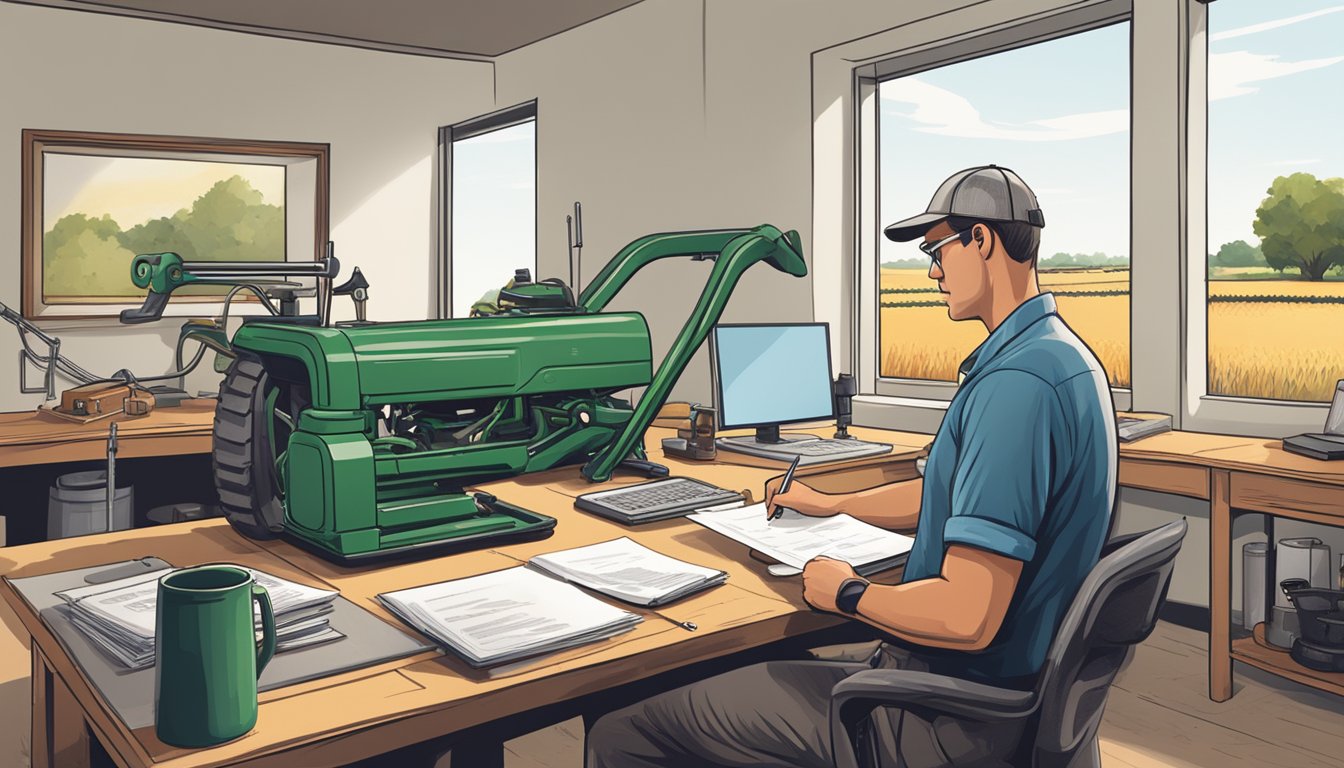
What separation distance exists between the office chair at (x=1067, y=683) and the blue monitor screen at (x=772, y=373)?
1.65m

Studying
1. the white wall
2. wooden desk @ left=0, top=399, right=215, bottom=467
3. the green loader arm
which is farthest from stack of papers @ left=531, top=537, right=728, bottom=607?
the white wall

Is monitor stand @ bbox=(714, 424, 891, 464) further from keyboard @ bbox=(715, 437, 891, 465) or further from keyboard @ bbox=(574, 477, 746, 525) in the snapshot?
keyboard @ bbox=(574, 477, 746, 525)

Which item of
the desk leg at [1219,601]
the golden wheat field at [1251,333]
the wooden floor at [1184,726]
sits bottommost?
the wooden floor at [1184,726]

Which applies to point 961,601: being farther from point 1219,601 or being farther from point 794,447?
point 1219,601

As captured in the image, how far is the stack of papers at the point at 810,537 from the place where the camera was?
64.6 inches

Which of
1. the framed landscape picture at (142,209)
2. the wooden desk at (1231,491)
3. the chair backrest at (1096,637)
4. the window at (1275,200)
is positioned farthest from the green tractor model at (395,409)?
the framed landscape picture at (142,209)

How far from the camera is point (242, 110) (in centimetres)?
589

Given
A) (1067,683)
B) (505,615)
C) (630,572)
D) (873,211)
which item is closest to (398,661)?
(505,615)

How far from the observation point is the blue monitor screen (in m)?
2.95

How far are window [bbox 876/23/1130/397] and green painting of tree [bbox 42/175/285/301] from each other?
3.76 meters

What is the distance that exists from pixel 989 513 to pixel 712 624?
41cm

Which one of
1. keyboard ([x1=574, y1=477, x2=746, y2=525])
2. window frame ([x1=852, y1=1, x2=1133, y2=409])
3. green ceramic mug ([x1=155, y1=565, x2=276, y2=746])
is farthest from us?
window frame ([x1=852, y1=1, x2=1133, y2=409])

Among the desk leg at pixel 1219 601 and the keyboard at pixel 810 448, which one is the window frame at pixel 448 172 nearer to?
the keyboard at pixel 810 448

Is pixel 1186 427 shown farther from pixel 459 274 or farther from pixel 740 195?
pixel 459 274
